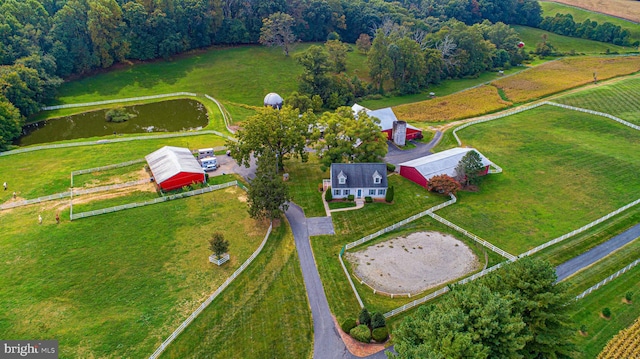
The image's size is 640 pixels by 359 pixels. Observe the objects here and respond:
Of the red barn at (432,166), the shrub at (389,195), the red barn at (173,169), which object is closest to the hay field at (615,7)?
the red barn at (432,166)

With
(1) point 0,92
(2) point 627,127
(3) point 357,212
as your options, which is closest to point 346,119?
(3) point 357,212

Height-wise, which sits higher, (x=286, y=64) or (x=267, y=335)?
(x=286, y=64)

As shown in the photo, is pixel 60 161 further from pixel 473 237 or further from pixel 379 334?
pixel 473 237

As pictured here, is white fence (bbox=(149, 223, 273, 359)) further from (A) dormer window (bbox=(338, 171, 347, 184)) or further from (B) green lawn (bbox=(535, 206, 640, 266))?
(B) green lawn (bbox=(535, 206, 640, 266))

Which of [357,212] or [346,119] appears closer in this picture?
[357,212]

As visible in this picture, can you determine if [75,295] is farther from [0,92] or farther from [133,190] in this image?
[0,92]

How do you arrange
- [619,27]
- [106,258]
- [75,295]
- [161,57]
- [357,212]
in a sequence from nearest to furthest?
1. [75,295]
2. [106,258]
3. [357,212]
4. [161,57]
5. [619,27]

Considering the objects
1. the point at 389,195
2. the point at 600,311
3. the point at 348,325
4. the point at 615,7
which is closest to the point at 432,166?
the point at 389,195

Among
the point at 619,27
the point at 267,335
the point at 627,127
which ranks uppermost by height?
the point at 619,27
